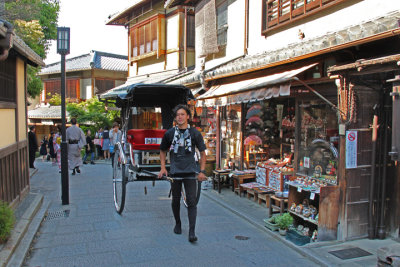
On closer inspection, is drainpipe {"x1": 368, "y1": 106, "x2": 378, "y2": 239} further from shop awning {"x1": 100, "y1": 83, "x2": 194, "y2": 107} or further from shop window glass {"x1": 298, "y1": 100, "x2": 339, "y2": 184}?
shop awning {"x1": 100, "y1": 83, "x2": 194, "y2": 107}

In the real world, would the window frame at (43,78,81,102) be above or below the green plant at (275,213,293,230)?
above

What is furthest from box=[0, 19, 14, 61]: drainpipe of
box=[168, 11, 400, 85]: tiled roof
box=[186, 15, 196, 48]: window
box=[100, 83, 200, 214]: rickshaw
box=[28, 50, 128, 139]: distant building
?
box=[28, 50, 128, 139]: distant building

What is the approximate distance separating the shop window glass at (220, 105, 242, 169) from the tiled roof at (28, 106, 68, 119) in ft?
70.3

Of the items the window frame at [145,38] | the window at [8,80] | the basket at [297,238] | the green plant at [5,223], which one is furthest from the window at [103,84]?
the basket at [297,238]

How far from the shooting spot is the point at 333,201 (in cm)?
573

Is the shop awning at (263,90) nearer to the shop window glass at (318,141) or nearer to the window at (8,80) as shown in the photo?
the shop window glass at (318,141)

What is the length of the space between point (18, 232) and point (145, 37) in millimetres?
15394

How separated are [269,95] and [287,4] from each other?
3113mm

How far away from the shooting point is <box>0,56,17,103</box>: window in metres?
7.23

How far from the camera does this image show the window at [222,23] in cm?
1195

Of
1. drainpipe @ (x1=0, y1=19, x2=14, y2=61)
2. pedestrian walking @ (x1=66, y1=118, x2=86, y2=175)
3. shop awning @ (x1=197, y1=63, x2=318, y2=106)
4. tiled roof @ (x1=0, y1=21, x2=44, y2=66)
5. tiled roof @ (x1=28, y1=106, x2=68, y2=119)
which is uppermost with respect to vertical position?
tiled roof @ (x1=0, y1=21, x2=44, y2=66)

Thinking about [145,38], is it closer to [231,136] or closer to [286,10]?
[231,136]

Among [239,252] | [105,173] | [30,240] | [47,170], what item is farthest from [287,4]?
[47,170]

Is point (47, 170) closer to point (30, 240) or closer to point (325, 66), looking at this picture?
point (30, 240)
